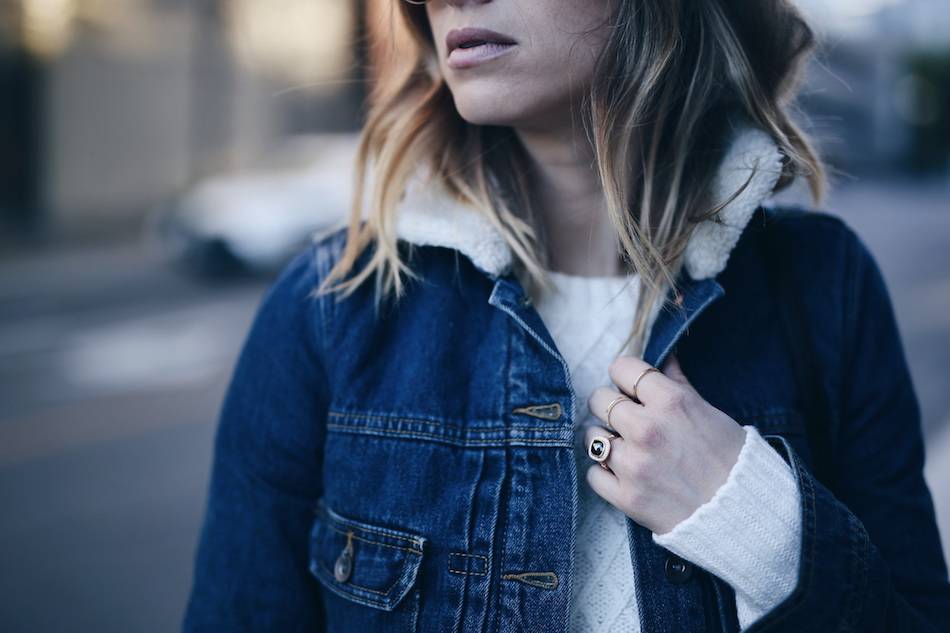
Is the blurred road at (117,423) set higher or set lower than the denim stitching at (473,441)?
lower

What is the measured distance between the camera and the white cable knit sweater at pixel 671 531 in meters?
1.25

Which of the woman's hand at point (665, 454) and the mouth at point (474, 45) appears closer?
the woman's hand at point (665, 454)

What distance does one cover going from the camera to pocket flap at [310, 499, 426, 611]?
1312 mm

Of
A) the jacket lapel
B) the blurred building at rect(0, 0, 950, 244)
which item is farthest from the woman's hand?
the blurred building at rect(0, 0, 950, 244)

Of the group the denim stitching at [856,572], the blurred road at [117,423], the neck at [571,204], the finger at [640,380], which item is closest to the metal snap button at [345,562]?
the finger at [640,380]

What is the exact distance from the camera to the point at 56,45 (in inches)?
586

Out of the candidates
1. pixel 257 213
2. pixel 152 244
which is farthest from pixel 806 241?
pixel 152 244

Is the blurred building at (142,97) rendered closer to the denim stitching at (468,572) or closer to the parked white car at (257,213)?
the parked white car at (257,213)

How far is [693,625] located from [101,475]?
4644mm

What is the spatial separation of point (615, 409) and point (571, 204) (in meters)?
0.45

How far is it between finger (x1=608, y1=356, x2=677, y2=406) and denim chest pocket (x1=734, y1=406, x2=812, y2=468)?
0.16 metres

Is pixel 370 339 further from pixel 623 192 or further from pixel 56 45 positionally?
pixel 56 45

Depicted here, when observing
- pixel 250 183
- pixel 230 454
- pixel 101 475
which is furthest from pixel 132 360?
pixel 230 454

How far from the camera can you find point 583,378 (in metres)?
1.46
